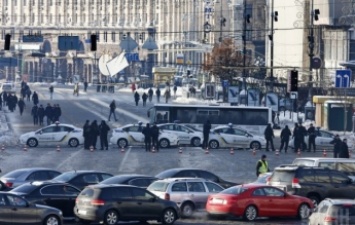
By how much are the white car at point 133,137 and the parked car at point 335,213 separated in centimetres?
3045

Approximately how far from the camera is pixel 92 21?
604ft

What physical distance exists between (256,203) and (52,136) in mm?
26370

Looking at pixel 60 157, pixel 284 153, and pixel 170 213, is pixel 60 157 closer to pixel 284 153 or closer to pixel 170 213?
pixel 284 153

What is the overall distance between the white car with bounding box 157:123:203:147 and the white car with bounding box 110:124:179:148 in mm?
444

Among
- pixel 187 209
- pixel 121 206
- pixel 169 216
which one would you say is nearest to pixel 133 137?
pixel 187 209

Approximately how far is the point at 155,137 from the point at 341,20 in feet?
118

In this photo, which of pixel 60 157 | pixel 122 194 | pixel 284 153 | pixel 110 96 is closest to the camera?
pixel 122 194

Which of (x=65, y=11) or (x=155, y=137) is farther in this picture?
(x=65, y=11)

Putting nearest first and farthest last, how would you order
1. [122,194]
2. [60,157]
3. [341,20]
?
[122,194]
[60,157]
[341,20]

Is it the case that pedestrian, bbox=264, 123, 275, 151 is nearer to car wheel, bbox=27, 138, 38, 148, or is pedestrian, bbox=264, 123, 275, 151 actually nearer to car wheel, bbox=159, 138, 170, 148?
car wheel, bbox=159, 138, 170, 148

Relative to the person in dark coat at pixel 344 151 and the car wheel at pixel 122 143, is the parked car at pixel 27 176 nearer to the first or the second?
the person in dark coat at pixel 344 151

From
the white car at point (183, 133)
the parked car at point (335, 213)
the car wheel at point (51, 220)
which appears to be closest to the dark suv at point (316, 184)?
the parked car at point (335, 213)

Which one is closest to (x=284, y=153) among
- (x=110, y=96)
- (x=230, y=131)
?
(x=230, y=131)

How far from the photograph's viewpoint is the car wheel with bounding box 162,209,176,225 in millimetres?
34531
